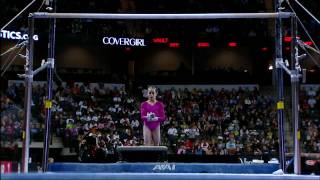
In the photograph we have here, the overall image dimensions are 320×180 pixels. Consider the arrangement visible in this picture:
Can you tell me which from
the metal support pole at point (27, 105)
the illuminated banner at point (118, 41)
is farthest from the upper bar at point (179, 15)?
the illuminated banner at point (118, 41)

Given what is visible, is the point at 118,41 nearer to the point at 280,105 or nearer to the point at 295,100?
the point at 280,105

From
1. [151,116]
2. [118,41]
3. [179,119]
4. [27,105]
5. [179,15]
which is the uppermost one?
[118,41]

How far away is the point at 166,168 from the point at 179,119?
40.5 ft

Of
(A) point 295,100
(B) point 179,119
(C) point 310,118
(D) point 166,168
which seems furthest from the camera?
(C) point 310,118

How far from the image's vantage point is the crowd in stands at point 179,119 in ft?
56.5

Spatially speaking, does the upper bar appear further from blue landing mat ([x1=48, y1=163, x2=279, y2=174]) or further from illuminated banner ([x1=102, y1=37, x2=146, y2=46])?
illuminated banner ([x1=102, y1=37, x2=146, y2=46])

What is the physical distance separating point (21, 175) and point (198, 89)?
19.3 m

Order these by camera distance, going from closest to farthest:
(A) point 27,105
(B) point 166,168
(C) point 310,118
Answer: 1. (A) point 27,105
2. (B) point 166,168
3. (C) point 310,118

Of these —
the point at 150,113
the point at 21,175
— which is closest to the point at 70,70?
the point at 150,113

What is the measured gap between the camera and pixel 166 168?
816 centimetres

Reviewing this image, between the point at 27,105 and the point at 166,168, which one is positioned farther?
the point at 166,168

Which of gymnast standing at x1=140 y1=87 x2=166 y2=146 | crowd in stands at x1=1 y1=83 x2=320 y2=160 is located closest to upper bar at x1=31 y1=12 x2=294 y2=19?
gymnast standing at x1=140 y1=87 x2=166 y2=146

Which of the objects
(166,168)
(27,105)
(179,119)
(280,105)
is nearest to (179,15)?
(280,105)

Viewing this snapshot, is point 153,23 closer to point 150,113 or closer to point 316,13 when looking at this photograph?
point 316,13
